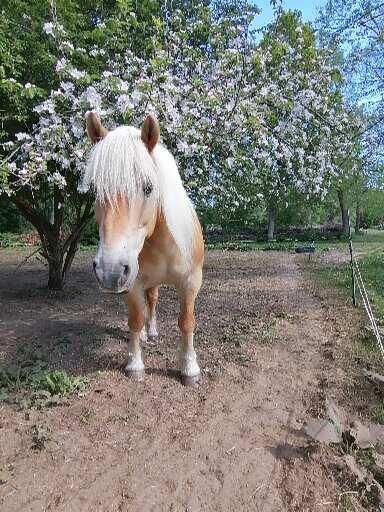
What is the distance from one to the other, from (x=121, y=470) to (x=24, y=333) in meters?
3.21

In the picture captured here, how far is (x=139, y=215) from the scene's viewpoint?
290 centimetres

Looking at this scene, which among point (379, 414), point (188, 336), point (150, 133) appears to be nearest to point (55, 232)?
point (188, 336)

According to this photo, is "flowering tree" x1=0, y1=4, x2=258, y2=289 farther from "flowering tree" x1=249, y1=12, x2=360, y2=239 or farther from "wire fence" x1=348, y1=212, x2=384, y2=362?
"wire fence" x1=348, y1=212, x2=384, y2=362

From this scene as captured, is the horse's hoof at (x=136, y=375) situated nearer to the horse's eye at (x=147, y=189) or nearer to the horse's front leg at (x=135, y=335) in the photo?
the horse's front leg at (x=135, y=335)

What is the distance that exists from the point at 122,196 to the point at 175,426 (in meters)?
1.71

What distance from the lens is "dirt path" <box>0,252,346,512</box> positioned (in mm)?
2412

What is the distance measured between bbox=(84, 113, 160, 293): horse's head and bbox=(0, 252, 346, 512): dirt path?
3.71 ft

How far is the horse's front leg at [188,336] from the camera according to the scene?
3826 millimetres

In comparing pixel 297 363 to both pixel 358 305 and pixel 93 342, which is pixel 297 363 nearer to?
pixel 93 342

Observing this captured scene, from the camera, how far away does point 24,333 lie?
17.6 ft

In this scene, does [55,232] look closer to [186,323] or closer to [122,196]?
[186,323]

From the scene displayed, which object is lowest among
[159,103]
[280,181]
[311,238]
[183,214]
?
[311,238]

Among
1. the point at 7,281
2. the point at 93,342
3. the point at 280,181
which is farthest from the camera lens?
the point at 7,281

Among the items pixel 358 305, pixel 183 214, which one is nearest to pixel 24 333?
pixel 183 214
